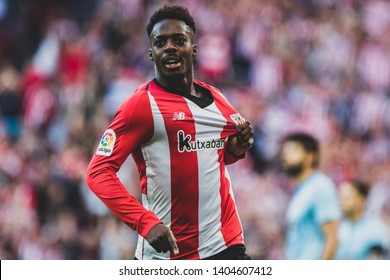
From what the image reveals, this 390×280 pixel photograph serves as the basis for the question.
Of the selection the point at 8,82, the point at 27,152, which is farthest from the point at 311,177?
the point at 8,82

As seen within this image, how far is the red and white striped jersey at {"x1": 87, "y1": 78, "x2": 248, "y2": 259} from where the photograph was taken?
4531mm

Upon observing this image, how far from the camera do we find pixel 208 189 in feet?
15.5

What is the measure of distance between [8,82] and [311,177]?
5.83 meters

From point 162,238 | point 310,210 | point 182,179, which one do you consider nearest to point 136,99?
point 182,179

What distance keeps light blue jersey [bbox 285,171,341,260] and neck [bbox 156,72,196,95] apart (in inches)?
93.5

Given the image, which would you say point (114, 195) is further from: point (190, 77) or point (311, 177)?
point (311, 177)

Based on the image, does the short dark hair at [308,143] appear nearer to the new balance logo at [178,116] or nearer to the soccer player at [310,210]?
the soccer player at [310,210]

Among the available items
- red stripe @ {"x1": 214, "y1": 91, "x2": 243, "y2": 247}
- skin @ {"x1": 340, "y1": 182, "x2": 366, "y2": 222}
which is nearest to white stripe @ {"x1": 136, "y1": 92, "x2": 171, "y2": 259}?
red stripe @ {"x1": 214, "y1": 91, "x2": 243, "y2": 247}

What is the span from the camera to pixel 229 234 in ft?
15.7

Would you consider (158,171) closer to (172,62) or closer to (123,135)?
(123,135)

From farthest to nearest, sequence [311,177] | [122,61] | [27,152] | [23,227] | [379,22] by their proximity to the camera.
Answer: [379,22], [122,61], [27,152], [23,227], [311,177]

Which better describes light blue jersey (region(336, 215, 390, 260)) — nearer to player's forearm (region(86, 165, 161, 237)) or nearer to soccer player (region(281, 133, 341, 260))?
soccer player (region(281, 133, 341, 260))

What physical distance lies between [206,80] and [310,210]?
15.8 feet

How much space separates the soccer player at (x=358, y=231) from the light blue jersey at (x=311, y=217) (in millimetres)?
796
